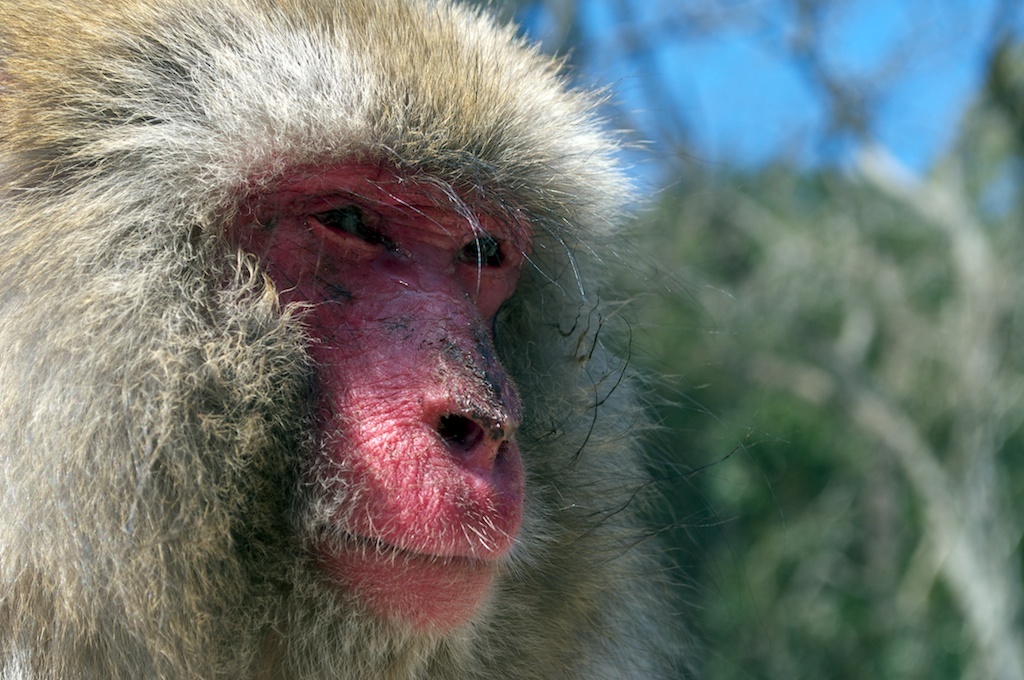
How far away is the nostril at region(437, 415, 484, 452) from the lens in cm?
163

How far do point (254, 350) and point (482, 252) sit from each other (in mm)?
503

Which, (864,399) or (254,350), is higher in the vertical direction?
(254,350)

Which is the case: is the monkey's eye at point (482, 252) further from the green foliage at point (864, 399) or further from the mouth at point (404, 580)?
the green foliage at point (864, 399)

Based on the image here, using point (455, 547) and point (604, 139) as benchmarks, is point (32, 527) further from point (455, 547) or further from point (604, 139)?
point (604, 139)

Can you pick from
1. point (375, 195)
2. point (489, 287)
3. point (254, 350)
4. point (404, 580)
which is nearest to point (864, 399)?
point (489, 287)

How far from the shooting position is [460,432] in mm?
1648

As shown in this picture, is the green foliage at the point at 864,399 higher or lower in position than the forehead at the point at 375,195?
lower

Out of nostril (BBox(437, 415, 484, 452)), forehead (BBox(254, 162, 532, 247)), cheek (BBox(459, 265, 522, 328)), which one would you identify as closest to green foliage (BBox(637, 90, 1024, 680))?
cheek (BBox(459, 265, 522, 328))

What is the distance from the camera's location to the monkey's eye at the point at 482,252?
6.40 feet

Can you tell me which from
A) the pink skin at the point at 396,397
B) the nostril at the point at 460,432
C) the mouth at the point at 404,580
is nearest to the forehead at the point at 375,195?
the pink skin at the point at 396,397

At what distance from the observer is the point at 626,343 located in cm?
251

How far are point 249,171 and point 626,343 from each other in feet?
3.43

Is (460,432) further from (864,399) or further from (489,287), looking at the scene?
(864,399)

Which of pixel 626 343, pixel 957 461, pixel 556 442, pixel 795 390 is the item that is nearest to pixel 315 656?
pixel 556 442
